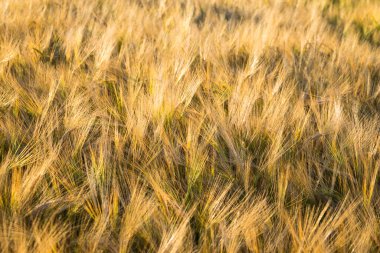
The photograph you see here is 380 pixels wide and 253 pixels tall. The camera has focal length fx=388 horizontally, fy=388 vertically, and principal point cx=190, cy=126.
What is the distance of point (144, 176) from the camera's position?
118 cm

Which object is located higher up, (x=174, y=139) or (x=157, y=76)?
(x=157, y=76)

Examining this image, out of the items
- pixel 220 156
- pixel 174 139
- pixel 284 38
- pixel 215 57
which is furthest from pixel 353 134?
pixel 284 38

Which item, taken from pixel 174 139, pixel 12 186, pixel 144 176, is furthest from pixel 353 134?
pixel 12 186

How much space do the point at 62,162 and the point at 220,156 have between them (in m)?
0.51

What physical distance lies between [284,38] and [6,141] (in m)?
1.91

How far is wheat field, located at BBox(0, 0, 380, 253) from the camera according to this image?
38.7 inches

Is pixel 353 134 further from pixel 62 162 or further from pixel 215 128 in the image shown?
pixel 62 162

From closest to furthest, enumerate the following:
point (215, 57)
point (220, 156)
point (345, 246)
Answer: point (345, 246) → point (220, 156) → point (215, 57)

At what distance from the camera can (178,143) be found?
135 cm

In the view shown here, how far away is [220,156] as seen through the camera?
4.34 feet

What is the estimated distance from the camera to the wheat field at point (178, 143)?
0.98 metres

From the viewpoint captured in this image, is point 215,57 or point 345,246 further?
point 215,57

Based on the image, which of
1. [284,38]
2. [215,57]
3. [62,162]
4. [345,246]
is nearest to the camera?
[345,246]

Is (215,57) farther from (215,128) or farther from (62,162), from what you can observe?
(62,162)
